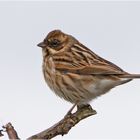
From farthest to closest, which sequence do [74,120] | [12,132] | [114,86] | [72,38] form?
[72,38] → [114,86] → [74,120] → [12,132]

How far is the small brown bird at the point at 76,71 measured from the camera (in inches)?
246

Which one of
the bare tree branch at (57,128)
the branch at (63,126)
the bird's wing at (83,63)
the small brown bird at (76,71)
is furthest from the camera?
the bird's wing at (83,63)

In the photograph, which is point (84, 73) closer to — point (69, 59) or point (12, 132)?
point (69, 59)

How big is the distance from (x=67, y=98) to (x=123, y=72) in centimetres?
91

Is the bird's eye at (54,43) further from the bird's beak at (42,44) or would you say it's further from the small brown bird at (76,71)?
the bird's beak at (42,44)

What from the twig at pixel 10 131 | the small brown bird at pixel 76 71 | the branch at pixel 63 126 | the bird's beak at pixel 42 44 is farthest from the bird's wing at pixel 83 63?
the twig at pixel 10 131

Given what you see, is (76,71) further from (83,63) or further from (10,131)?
(10,131)

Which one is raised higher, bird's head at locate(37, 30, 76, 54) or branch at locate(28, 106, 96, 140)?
bird's head at locate(37, 30, 76, 54)

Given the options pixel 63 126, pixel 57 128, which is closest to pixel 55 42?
pixel 63 126

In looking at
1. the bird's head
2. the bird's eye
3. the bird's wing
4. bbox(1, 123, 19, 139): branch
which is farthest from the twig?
the bird's eye

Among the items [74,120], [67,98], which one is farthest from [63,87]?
[74,120]

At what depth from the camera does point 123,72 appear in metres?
6.24

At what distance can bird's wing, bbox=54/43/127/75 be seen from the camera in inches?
251

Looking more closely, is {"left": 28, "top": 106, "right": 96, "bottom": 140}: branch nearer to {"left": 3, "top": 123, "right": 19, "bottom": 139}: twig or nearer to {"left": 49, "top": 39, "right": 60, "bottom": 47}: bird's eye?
{"left": 3, "top": 123, "right": 19, "bottom": 139}: twig
